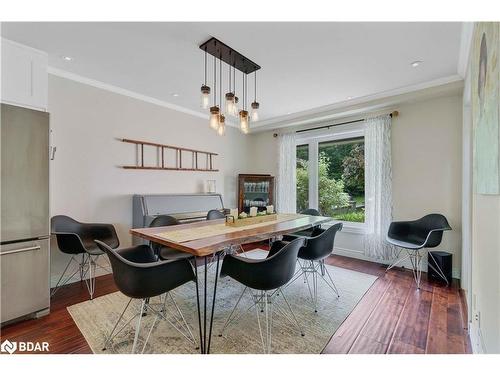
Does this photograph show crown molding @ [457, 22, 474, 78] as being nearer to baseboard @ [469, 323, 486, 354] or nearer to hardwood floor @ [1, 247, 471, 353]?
baseboard @ [469, 323, 486, 354]

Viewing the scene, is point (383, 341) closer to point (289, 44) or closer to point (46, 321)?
point (289, 44)

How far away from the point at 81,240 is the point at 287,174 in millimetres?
3500

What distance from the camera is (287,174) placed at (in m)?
4.76

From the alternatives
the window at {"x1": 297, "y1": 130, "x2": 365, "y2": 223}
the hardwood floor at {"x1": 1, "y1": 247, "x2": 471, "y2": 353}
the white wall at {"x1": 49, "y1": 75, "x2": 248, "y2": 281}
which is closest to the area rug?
the hardwood floor at {"x1": 1, "y1": 247, "x2": 471, "y2": 353}

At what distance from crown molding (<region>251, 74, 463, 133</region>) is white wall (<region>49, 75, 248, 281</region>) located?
181cm

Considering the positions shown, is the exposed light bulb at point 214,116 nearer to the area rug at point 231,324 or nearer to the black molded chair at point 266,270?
the black molded chair at point 266,270

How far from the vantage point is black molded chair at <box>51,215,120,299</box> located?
2502mm

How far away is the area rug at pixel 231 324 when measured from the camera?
5.66ft

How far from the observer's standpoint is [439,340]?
71.7 inches

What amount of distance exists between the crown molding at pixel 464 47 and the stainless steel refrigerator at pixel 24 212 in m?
3.65

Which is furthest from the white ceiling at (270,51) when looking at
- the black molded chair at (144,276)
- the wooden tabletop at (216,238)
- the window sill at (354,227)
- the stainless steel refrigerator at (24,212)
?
the window sill at (354,227)

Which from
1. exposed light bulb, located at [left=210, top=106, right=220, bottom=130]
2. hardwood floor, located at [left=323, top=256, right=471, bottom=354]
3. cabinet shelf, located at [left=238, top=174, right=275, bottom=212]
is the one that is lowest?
hardwood floor, located at [left=323, top=256, right=471, bottom=354]
